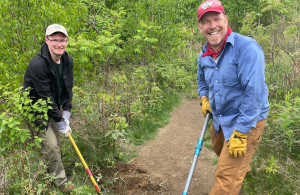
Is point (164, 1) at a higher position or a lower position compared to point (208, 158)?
higher

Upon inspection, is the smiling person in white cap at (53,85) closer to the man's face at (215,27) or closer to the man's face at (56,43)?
the man's face at (56,43)

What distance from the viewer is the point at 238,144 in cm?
229

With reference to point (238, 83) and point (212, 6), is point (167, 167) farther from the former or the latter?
point (212, 6)

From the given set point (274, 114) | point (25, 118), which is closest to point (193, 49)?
point (274, 114)

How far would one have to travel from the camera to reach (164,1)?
23.5ft

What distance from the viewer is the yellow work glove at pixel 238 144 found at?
90.4 inches

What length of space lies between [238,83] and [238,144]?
25.2 inches

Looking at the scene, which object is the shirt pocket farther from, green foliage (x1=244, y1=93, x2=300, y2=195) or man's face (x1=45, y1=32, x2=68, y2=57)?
man's face (x1=45, y1=32, x2=68, y2=57)

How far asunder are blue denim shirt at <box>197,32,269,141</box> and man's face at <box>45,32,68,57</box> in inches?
76.1

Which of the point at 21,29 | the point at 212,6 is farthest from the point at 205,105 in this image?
the point at 21,29

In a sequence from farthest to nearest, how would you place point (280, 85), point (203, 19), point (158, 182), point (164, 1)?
1. point (164, 1)
2. point (280, 85)
3. point (158, 182)
4. point (203, 19)

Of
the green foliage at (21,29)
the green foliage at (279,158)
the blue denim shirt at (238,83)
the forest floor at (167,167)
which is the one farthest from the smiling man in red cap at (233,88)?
the green foliage at (21,29)

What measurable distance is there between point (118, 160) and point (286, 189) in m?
2.68

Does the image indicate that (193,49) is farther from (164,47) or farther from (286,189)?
(286,189)
